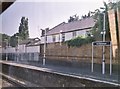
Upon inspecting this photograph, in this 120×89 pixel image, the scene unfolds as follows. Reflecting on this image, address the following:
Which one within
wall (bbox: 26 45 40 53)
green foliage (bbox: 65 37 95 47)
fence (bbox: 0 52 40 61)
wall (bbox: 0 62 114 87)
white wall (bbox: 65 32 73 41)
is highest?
white wall (bbox: 65 32 73 41)

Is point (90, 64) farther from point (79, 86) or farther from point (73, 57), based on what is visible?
point (79, 86)

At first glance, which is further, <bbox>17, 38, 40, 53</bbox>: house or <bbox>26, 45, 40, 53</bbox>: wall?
<bbox>26, 45, 40, 53</bbox>: wall

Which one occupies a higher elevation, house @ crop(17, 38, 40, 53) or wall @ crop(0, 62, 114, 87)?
house @ crop(17, 38, 40, 53)

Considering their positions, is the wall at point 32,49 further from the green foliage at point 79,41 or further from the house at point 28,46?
the green foliage at point 79,41

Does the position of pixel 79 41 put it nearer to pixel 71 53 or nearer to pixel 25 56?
pixel 71 53

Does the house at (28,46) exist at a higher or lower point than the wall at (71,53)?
higher

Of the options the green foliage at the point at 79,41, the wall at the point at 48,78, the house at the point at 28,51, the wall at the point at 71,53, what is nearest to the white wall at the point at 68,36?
the wall at the point at 71,53

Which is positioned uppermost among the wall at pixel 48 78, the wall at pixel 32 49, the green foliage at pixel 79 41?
the green foliage at pixel 79 41

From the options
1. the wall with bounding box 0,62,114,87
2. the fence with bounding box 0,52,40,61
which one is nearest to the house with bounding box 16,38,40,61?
the fence with bounding box 0,52,40,61

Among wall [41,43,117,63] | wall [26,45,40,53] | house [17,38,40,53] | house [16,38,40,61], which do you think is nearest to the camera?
wall [41,43,117,63]

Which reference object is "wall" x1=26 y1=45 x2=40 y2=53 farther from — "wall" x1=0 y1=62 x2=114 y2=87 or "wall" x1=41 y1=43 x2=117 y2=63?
"wall" x1=0 y1=62 x2=114 y2=87

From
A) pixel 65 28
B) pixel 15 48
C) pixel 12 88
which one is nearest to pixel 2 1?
pixel 12 88

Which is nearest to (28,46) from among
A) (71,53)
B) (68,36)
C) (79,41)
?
(68,36)

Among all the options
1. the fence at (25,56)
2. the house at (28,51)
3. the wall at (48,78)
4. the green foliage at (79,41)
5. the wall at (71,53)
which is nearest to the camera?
the wall at (48,78)
